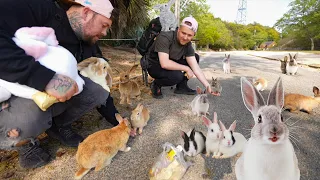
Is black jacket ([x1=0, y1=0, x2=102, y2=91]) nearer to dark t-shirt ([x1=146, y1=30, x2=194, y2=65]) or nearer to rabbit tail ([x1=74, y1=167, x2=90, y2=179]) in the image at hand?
rabbit tail ([x1=74, y1=167, x2=90, y2=179])

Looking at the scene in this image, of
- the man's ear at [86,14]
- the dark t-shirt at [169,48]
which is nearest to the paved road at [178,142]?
the dark t-shirt at [169,48]

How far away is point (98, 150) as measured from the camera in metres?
1.79

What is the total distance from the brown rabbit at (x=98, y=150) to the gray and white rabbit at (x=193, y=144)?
630mm

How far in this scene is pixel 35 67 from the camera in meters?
1.33

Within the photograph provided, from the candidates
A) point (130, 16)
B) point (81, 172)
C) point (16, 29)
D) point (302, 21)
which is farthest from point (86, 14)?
point (302, 21)

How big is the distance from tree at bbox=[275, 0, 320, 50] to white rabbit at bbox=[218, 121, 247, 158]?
104 feet

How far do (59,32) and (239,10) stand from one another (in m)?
82.0

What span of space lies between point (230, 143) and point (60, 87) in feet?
4.96

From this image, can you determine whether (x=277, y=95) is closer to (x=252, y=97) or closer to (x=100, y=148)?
(x=252, y=97)

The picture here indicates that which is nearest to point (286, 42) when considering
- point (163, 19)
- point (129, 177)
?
point (163, 19)

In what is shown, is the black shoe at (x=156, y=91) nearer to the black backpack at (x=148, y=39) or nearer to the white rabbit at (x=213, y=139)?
the black backpack at (x=148, y=39)

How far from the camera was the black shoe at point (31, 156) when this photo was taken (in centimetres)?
186

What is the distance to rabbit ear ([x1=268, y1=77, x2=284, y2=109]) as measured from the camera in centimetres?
108

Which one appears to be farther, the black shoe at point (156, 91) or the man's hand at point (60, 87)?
the black shoe at point (156, 91)
